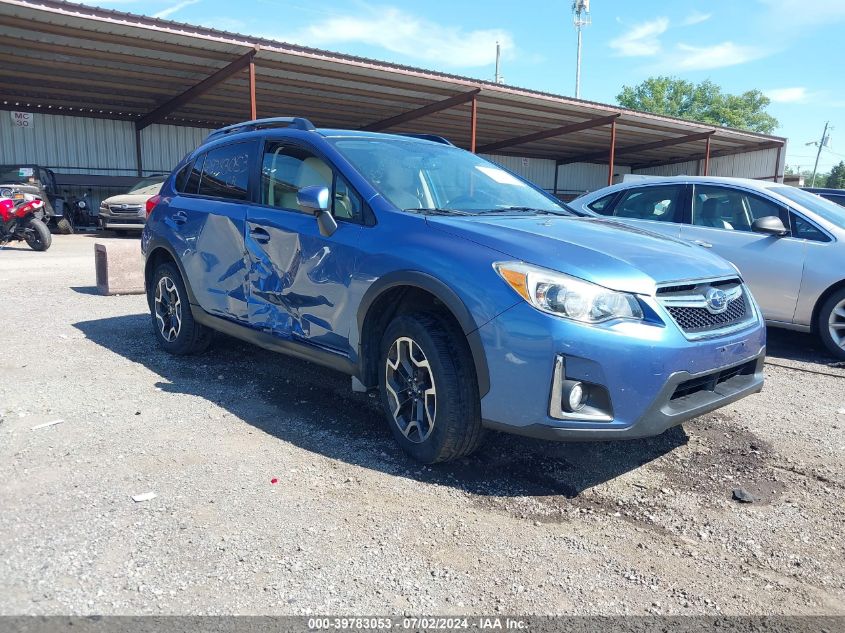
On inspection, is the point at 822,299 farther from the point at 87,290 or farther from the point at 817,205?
the point at 87,290

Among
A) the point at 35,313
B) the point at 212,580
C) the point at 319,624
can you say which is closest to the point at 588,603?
the point at 319,624

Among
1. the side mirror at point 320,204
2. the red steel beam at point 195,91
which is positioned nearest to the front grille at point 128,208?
the red steel beam at point 195,91

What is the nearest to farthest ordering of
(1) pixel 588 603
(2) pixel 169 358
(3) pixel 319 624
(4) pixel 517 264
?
(3) pixel 319 624 < (1) pixel 588 603 < (4) pixel 517 264 < (2) pixel 169 358

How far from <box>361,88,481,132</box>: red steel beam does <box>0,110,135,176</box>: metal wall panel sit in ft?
29.7

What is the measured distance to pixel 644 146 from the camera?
1177 inches

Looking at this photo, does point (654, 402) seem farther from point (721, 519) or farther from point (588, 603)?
point (588, 603)

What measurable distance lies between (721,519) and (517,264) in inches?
57.0

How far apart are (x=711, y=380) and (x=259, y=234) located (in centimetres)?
280

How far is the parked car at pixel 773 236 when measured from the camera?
5766 millimetres

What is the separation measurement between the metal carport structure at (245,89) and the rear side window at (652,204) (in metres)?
9.79

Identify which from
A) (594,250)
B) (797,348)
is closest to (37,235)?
(594,250)

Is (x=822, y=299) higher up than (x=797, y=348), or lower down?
higher up

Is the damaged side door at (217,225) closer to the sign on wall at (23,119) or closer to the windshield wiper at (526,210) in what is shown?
the windshield wiper at (526,210)

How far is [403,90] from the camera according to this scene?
1884 cm
